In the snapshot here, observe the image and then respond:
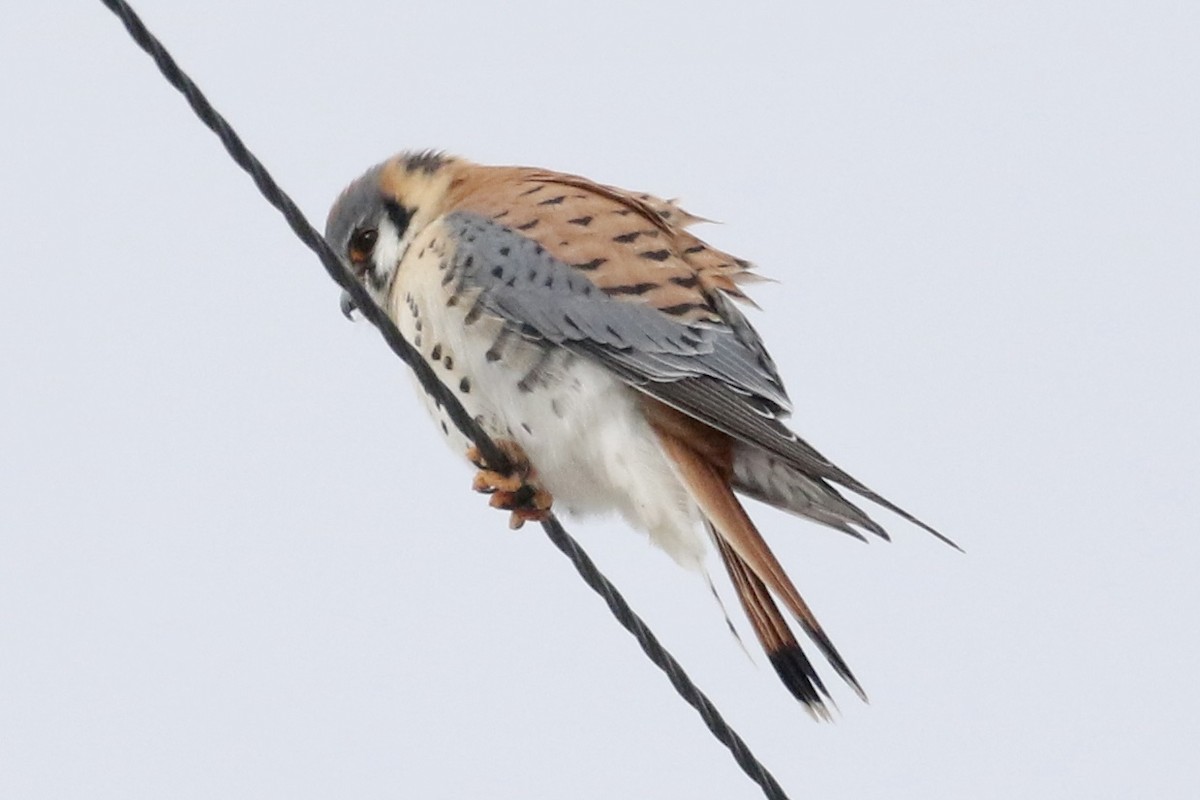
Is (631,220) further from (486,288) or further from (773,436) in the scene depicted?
(773,436)

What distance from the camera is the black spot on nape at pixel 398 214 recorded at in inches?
173

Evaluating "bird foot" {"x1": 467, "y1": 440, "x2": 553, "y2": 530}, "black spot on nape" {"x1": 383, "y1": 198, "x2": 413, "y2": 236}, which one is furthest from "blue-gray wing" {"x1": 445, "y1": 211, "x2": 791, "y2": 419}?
"black spot on nape" {"x1": 383, "y1": 198, "x2": 413, "y2": 236}

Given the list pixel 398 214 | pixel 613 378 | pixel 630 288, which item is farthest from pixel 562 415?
pixel 398 214

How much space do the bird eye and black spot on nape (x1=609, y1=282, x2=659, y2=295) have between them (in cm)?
79

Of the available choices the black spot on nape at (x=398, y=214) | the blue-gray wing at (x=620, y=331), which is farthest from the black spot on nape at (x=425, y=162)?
the blue-gray wing at (x=620, y=331)

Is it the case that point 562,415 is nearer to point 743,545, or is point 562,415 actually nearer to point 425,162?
point 743,545

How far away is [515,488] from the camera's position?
3.85m

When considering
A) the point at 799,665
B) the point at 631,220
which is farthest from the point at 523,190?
the point at 799,665

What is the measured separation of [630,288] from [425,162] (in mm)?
906

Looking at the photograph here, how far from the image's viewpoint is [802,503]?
3818 millimetres

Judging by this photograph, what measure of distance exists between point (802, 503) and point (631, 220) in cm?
74

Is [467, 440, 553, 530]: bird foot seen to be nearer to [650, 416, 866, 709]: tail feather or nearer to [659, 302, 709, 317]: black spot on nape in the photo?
[650, 416, 866, 709]: tail feather

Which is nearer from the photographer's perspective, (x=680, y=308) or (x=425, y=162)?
(x=680, y=308)

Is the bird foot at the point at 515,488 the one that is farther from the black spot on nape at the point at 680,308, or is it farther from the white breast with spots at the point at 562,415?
the black spot on nape at the point at 680,308
